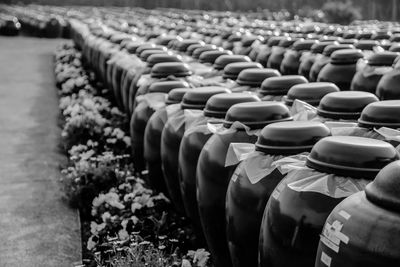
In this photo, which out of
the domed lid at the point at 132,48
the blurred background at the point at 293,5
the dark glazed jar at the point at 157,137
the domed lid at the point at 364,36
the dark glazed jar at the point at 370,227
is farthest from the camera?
the blurred background at the point at 293,5

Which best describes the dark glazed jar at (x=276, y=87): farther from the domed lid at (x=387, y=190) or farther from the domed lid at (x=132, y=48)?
the domed lid at (x=132, y=48)

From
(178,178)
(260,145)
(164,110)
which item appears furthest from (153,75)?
(260,145)

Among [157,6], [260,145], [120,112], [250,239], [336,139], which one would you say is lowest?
[157,6]

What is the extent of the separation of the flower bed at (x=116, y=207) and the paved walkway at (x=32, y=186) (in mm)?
116

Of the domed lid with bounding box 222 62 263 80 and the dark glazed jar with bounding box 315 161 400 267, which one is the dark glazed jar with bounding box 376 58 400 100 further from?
the dark glazed jar with bounding box 315 161 400 267

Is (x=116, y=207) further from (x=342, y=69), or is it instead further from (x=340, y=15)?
(x=340, y=15)

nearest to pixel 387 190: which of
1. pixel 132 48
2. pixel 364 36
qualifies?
pixel 132 48

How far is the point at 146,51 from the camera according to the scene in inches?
263

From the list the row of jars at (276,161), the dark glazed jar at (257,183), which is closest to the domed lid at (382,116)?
the row of jars at (276,161)

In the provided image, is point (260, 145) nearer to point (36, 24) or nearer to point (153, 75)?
point (153, 75)

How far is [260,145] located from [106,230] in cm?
165

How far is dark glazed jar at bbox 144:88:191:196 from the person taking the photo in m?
4.16

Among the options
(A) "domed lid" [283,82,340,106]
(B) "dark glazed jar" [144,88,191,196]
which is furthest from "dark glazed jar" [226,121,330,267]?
(B) "dark glazed jar" [144,88,191,196]

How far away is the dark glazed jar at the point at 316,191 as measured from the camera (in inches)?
83.0
